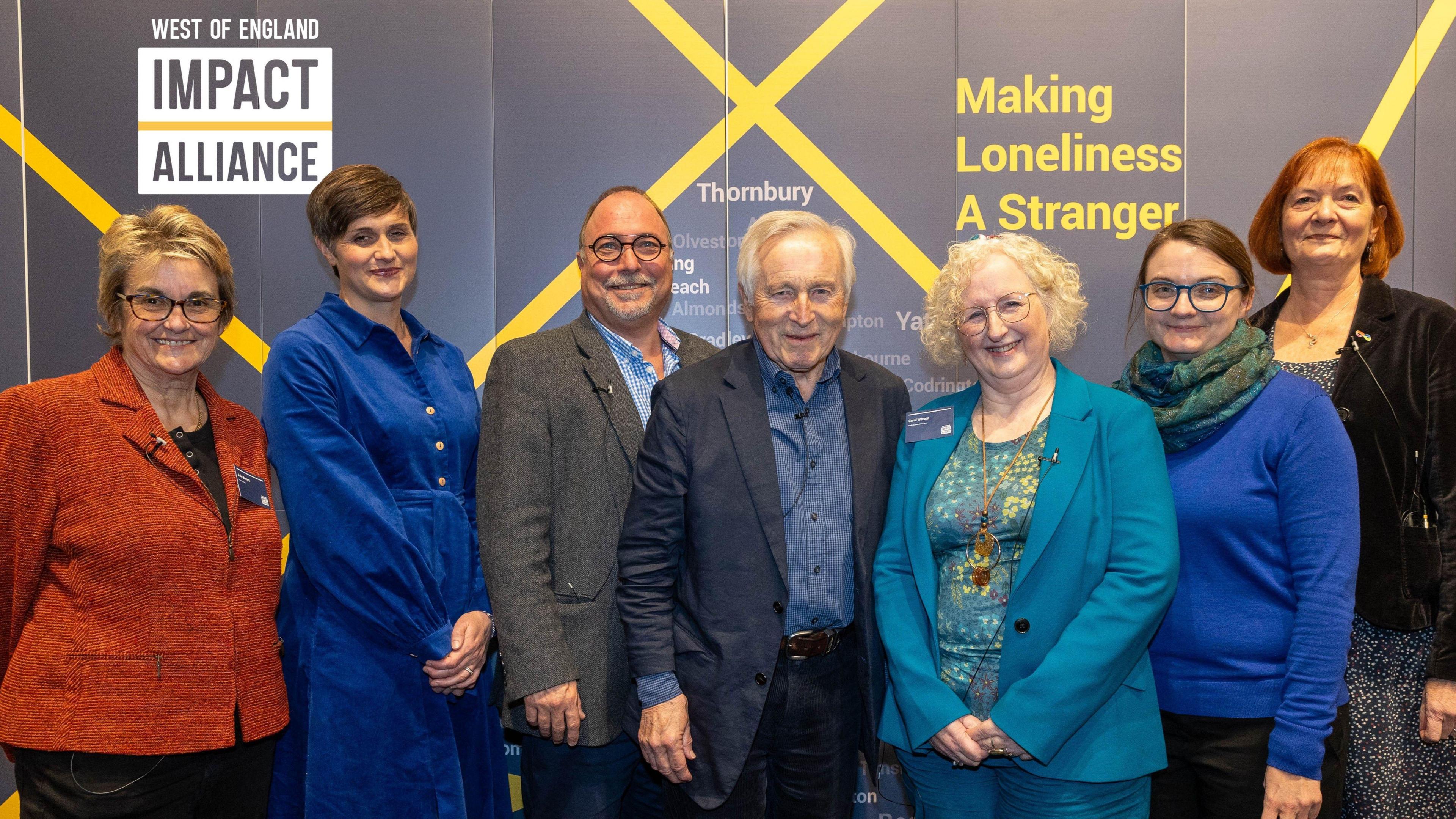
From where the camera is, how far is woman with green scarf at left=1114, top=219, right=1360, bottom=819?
186 centimetres

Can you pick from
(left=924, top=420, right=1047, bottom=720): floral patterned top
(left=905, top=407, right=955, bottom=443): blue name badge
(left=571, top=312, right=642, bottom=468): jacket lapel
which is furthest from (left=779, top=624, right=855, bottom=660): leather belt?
(left=571, top=312, right=642, bottom=468): jacket lapel

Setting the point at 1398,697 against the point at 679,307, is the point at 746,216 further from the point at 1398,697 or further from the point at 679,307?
the point at 1398,697

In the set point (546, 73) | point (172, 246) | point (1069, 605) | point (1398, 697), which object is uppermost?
point (546, 73)

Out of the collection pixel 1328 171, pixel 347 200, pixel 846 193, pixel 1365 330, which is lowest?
pixel 1365 330

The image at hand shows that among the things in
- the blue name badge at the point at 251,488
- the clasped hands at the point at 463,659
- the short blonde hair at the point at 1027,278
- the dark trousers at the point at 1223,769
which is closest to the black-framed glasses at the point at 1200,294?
the short blonde hair at the point at 1027,278

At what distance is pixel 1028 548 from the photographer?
1.88 metres

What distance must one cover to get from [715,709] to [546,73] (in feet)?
9.50

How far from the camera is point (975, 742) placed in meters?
1.86

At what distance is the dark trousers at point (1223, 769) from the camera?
1926 millimetres

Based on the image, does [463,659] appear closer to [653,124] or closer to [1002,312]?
[1002,312]

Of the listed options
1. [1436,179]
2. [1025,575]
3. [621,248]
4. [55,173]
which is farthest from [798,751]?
[55,173]

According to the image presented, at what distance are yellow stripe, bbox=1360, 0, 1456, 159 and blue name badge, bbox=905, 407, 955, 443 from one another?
305 centimetres

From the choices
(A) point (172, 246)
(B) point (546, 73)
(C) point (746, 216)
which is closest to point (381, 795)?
(A) point (172, 246)

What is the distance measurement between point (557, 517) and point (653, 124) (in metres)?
Answer: 2.13
